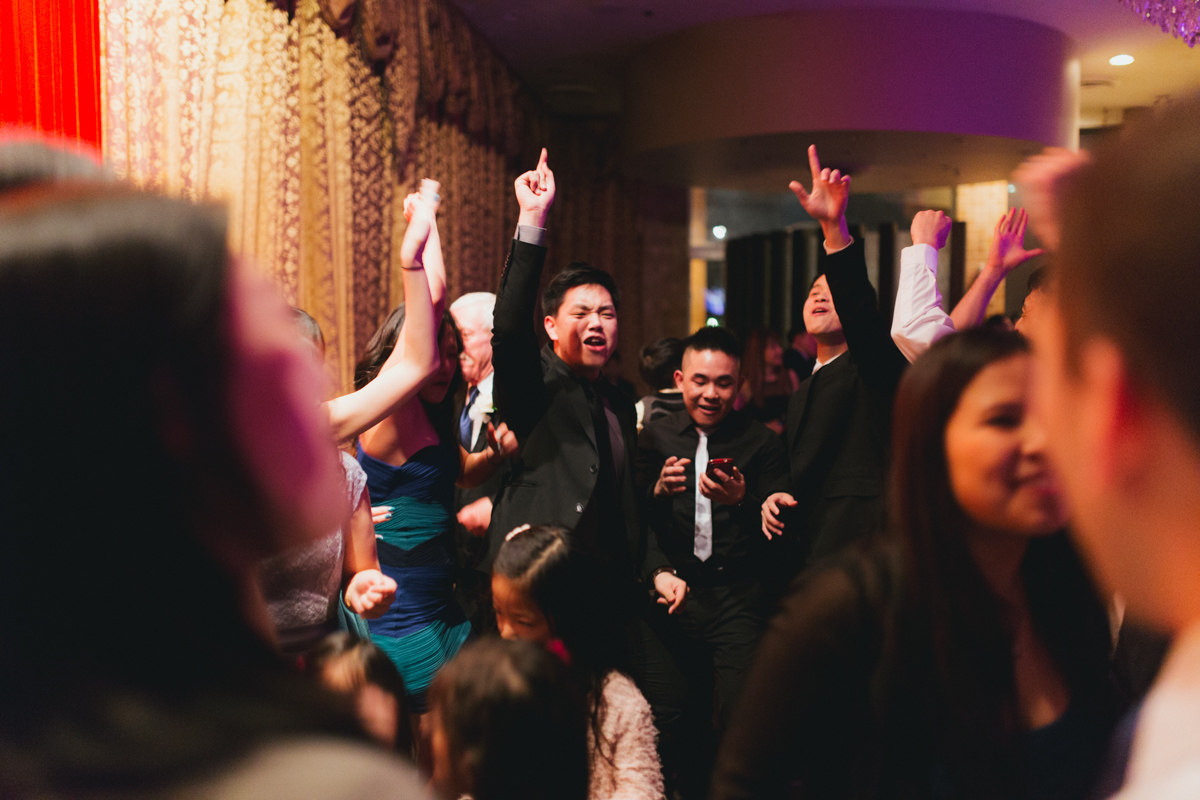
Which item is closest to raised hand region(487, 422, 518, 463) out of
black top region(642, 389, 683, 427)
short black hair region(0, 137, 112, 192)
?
black top region(642, 389, 683, 427)

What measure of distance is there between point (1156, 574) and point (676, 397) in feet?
10.7

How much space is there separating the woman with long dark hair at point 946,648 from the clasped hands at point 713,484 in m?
1.70

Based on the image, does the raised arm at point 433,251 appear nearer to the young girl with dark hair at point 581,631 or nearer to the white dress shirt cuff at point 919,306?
the young girl with dark hair at point 581,631

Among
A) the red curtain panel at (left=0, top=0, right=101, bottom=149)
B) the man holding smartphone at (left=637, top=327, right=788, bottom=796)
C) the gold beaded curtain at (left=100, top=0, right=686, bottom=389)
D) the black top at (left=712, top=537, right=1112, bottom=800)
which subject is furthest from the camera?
the gold beaded curtain at (left=100, top=0, right=686, bottom=389)

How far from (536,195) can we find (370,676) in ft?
5.17

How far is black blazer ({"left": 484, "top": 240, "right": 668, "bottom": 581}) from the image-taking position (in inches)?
96.7

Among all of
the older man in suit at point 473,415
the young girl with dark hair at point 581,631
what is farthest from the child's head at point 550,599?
the older man in suit at point 473,415

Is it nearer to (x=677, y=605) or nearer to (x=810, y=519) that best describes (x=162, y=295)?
(x=677, y=605)

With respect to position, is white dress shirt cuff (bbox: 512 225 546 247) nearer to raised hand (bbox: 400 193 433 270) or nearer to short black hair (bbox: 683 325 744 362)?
raised hand (bbox: 400 193 433 270)

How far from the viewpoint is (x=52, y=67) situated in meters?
2.34

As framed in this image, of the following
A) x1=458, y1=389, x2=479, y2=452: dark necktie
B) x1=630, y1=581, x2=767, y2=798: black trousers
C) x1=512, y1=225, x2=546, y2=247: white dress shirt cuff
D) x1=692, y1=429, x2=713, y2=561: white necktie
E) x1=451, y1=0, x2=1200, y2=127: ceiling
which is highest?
x1=451, y1=0, x2=1200, y2=127: ceiling

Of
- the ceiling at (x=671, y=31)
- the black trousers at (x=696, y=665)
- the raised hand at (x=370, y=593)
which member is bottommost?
the black trousers at (x=696, y=665)

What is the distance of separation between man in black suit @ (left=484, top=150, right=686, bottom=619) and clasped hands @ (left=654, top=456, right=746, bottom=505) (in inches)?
5.1

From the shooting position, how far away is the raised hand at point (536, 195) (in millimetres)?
2484
